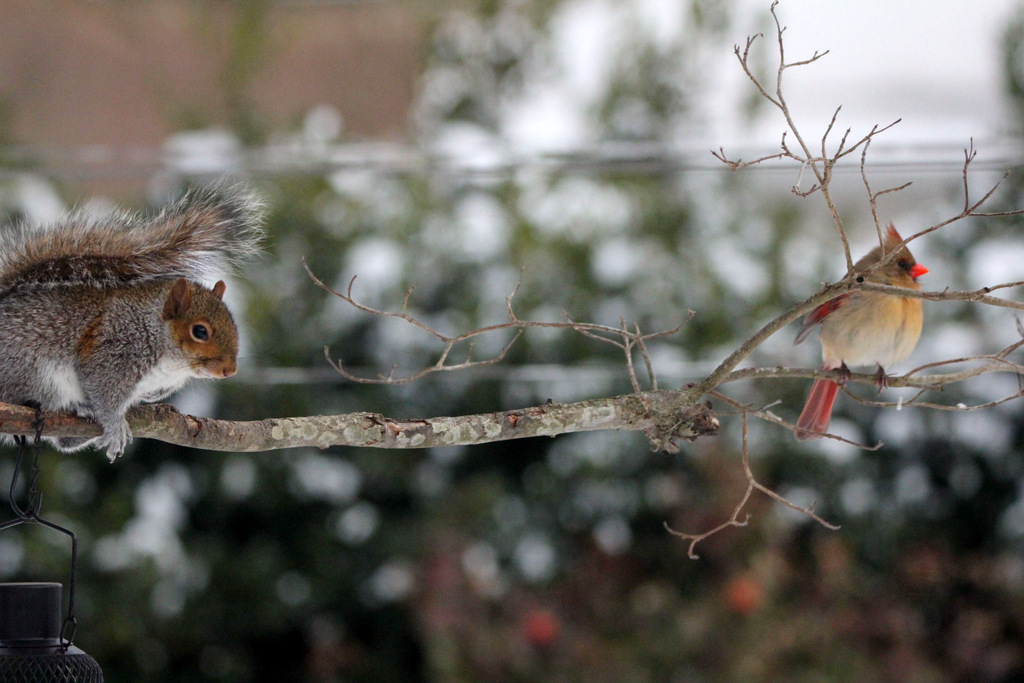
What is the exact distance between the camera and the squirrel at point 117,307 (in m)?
1.13

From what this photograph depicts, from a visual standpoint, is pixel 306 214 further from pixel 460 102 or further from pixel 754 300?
pixel 754 300

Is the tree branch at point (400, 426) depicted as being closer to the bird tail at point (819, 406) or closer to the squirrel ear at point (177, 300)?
the squirrel ear at point (177, 300)

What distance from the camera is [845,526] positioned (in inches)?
135

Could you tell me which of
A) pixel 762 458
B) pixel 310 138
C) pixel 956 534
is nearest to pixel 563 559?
pixel 762 458

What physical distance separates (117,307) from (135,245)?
3.1 inches

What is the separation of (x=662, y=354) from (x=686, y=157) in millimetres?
1094

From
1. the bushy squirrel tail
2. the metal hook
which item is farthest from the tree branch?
the bushy squirrel tail

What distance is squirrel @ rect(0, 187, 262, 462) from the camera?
1128mm

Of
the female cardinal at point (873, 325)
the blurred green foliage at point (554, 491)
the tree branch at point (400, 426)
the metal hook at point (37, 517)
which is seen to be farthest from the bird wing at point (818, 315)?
the metal hook at point (37, 517)

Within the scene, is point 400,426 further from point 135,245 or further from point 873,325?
point 873,325

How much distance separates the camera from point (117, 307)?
3.88 feet

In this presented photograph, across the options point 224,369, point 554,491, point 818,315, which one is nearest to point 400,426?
point 224,369

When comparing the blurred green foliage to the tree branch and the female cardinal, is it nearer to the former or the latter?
the female cardinal

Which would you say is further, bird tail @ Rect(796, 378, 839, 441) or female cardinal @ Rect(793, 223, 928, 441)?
female cardinal @ Rect(793, 223, 928, 441)
